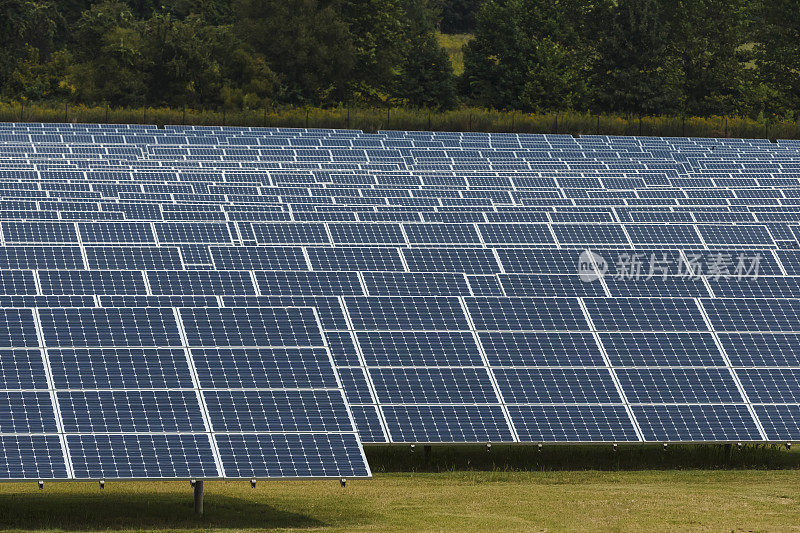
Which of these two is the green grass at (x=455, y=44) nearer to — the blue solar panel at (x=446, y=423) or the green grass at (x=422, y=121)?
the green grass at (x=422, y=121)

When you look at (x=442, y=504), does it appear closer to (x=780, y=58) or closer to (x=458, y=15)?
(x=780, y=58)

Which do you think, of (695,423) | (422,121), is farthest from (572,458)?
(422,121)

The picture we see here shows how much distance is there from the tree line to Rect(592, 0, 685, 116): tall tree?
11cm

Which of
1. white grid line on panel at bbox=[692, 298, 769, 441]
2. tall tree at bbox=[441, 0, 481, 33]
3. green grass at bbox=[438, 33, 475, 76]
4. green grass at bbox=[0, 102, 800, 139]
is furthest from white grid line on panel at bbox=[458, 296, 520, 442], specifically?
tall tree at bbox=[441, 0, 481, 33]

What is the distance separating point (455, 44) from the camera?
5182 inches

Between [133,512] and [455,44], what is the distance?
376 feet

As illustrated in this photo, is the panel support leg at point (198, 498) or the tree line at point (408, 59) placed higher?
the panel support leg at point (198, 498)

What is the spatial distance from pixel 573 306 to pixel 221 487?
7.91 meters

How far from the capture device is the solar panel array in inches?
799

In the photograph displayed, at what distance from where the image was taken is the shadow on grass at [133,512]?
19531 millimetres

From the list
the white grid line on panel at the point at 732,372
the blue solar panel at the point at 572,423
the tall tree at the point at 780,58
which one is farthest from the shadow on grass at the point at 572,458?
the tall tree at the point at 780,58

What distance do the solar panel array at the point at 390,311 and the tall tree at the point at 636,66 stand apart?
44.9 meters

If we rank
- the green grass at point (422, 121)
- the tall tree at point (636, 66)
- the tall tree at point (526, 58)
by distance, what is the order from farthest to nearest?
the tall tree at point (636, 66)
the tall tree at point (526, 58)
the green grass at point (422, 121)

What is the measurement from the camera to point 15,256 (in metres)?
29.1
